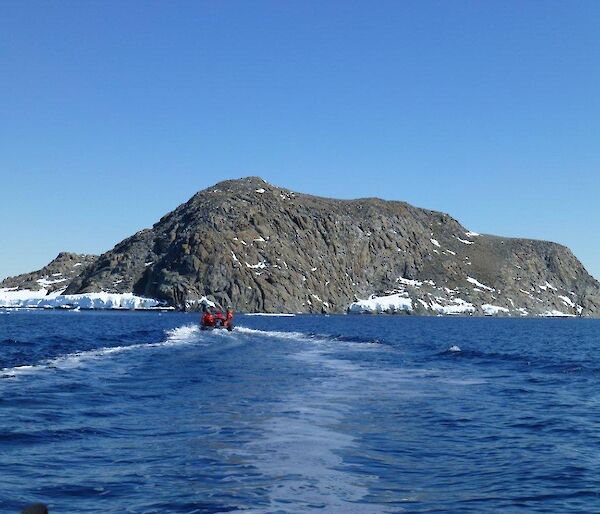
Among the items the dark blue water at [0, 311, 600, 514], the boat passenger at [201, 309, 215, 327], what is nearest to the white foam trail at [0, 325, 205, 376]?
the dark blue water at [0, 311, 600, 514]

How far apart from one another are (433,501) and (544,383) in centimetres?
2643

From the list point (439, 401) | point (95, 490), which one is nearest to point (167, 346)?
point (439, 401)

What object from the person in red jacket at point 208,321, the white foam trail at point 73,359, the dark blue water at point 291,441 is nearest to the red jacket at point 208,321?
the person in red jacket at point 208,321

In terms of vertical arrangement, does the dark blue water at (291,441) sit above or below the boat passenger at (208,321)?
below

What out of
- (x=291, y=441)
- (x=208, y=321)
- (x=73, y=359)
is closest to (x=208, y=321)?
(x=208, y=321)

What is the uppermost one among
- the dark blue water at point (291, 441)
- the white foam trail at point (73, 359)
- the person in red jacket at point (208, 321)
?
the person in red jacket at point (208, 321)

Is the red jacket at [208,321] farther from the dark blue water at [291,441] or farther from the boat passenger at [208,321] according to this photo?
the dark blue water at [291,441]

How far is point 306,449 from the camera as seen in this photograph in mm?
19297

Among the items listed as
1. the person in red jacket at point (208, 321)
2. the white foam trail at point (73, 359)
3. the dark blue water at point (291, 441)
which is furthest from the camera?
the person in red jacket at point (208, 321)

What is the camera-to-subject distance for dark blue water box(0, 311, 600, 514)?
572 inches

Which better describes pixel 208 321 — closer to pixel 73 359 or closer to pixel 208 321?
pixel 208 321

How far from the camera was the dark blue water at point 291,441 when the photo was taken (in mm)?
14539

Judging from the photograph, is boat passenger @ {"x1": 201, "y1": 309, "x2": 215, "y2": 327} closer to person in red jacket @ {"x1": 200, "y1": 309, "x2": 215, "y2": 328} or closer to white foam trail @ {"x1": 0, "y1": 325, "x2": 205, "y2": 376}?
person in red jacket @ {"x1": 200, "y1": 309, "x2": 215, "y2": 328}

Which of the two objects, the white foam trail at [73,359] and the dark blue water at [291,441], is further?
the white foam trail at [73,359]
